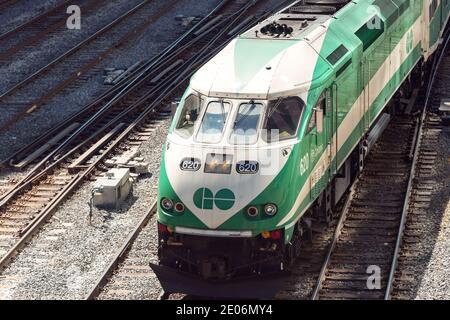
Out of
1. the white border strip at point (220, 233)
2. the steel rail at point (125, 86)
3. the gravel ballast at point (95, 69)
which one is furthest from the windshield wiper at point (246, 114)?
the gravel ballast at point (95, 69)

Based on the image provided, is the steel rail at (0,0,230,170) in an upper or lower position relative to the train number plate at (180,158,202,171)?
lower

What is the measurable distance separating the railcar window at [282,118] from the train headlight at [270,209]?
3.25 ft

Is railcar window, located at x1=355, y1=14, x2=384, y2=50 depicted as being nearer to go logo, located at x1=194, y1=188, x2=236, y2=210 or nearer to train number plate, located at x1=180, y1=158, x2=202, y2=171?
train number plate, located at x1=180, y1=158, x2=202, y2=171

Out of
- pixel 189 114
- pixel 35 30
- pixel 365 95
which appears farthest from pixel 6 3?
pixel 189 114

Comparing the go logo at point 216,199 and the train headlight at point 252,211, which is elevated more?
the go logo at point 216,199

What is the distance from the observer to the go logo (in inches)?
620

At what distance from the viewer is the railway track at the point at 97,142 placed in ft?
66.8

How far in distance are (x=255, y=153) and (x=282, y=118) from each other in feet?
2.69

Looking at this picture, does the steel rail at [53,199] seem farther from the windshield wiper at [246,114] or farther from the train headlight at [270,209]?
the train headlight at [270,209]

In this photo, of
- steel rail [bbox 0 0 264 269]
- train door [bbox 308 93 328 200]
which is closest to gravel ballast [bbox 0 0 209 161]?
steel rail [bbox 0 0 264 269]

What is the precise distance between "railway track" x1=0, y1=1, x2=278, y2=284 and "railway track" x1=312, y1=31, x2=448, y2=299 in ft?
17.3

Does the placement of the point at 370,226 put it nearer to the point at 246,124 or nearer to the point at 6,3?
the point at 246,124
